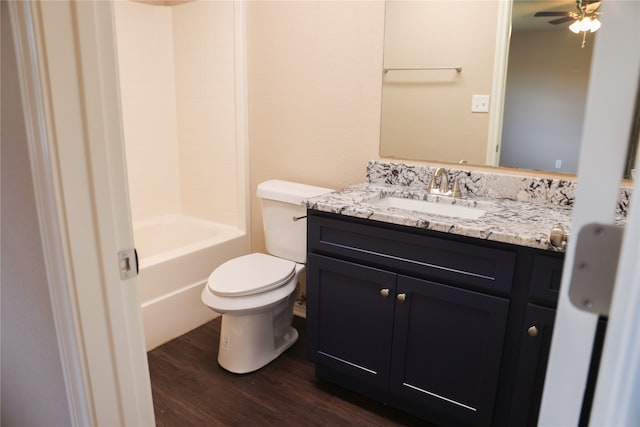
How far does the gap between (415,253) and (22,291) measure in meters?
1.16

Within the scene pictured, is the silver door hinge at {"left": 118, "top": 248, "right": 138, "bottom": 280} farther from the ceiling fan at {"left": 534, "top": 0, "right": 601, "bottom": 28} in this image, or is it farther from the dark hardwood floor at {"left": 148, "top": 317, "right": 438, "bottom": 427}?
the ceiling fan at {"left": 534, "top": 0, "right": 601, "bottom": 28}

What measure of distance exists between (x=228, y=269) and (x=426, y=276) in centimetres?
99

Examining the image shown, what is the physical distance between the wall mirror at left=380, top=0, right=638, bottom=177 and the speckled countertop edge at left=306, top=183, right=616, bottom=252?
7.7 inches

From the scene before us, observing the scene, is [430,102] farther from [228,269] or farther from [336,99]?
[228,269]

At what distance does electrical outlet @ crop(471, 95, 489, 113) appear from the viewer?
6.09ft

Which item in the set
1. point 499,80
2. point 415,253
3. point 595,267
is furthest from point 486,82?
point 595,267

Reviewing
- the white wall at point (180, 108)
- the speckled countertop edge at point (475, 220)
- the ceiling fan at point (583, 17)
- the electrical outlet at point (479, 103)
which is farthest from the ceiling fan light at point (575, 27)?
the white wall at point (180, 108)

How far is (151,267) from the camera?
7.35 feet

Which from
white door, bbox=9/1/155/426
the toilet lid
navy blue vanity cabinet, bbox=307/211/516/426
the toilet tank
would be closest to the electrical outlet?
navy blue vanity cabinet, bbox=307/211/516/426

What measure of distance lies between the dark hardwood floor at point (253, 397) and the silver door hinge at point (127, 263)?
1.11m

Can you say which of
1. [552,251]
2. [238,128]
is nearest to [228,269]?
[238,128]

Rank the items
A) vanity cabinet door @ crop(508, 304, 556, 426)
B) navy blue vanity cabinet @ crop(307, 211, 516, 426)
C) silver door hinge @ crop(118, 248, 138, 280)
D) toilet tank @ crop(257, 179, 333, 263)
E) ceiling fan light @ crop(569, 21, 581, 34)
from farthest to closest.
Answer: toilet tank @ crop(257, 179, 333, 263)
ceiling fan light @ crop(569, 21, 581, 34)
navy blue vanity cabinet @ crop(307, 211, 516, 426)
vanity cabinet door @ crop(508, 304, 556, 426)
silver door hinge @ crop(118, 248, 138, 280)

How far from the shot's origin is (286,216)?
2277 millimetres

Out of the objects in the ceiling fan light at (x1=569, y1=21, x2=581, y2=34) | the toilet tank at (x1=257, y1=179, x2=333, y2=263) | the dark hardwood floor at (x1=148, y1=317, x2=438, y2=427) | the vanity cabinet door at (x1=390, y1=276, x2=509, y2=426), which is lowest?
the dark hardwood floor at (x1=148, y1=317, x2=438, y2=427)
